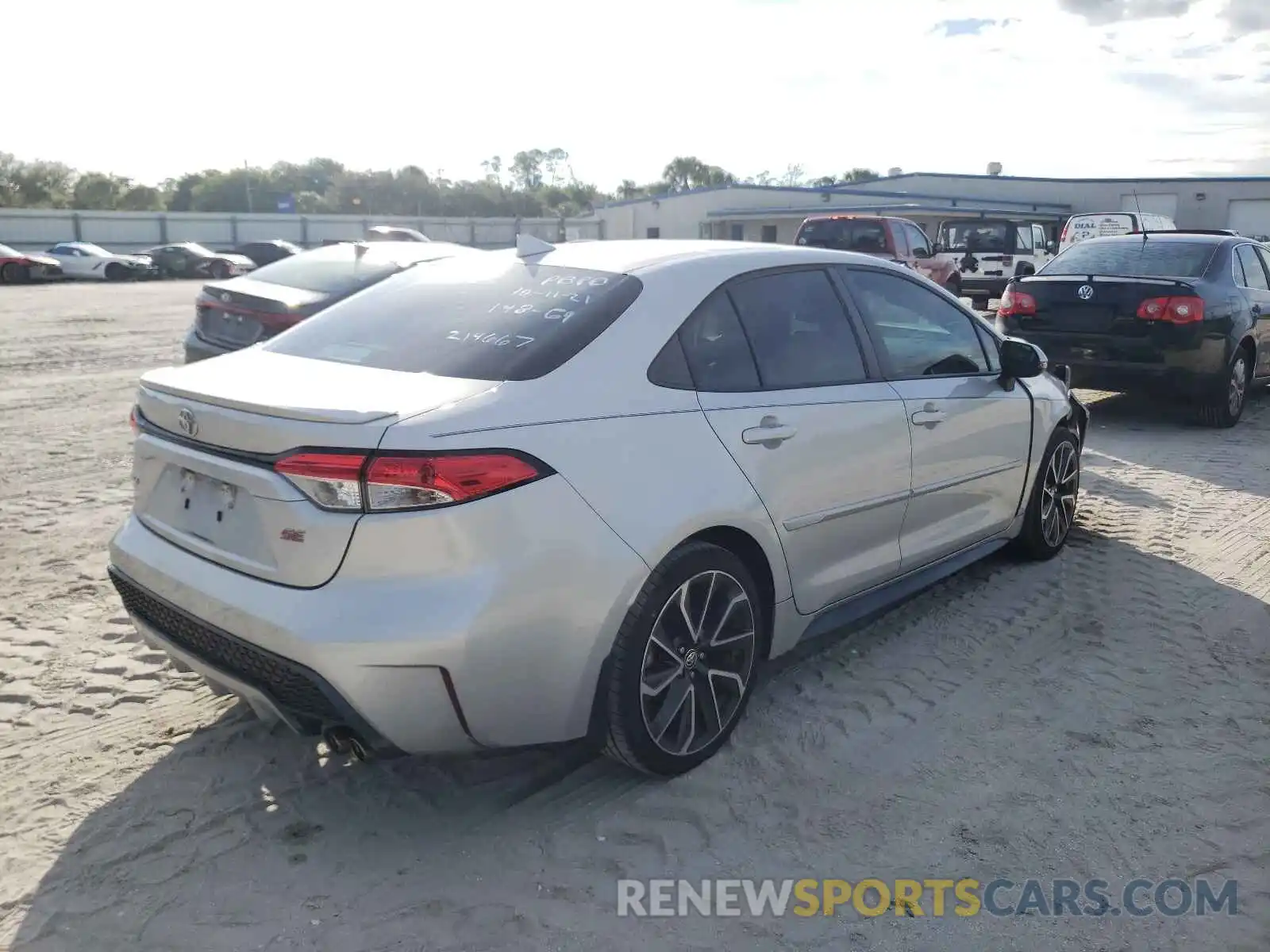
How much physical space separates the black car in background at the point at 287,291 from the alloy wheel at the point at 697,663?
552 centimetres

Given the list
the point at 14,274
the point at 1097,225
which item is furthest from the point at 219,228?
the point at 1097,225

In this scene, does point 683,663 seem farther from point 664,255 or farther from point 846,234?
point 846,234

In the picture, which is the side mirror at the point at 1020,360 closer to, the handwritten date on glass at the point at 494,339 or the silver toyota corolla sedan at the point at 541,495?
the silver toyota corolla sedan at the point at 541,495

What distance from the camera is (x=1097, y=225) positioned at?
72.7 ft

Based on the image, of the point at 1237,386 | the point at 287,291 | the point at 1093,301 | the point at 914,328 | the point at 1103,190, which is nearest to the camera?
the point at 914,328

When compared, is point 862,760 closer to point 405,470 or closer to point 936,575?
point 936,575

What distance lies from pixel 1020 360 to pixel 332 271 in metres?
5.96

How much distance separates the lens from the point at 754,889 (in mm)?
2916

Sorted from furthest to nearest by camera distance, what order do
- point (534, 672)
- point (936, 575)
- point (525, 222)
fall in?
point (525, 222) < point (936, 575) < point (534, 672)

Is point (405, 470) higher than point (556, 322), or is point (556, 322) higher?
point (556, 322)

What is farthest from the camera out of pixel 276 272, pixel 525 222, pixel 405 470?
pixel 525 222

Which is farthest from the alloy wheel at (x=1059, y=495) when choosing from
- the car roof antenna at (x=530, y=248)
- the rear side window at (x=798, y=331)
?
the car roof antenna at (x=530, y=248)

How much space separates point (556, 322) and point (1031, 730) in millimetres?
2275

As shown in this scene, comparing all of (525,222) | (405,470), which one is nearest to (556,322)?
(405,470)
